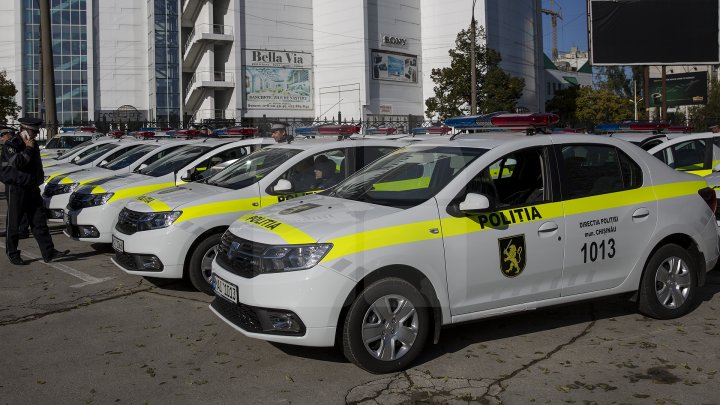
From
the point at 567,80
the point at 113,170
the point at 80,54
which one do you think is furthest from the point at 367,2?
the point at 113,170

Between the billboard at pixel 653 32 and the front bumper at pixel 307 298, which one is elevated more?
the billboard at pixel 653 32

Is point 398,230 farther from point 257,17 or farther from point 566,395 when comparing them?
point 257,17

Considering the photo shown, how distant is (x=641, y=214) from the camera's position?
19.2 ft

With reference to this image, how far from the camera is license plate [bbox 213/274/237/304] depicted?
504 centimetres

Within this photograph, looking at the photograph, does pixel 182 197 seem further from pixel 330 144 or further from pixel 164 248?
pixel 330 144

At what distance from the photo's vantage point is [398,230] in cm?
485

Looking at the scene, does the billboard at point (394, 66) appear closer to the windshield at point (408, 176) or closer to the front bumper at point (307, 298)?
the windshield at point (408, 176)

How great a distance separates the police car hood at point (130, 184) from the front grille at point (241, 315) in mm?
4644

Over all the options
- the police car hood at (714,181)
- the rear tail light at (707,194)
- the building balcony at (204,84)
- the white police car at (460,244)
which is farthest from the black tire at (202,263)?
the building balcony at (204,84)

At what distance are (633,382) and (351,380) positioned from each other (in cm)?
191

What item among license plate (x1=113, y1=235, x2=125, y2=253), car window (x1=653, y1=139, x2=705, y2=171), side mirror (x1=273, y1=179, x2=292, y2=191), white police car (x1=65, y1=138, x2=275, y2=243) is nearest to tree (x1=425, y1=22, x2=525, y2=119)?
car window (x1=653, y1=139, x2=705, y2=171)

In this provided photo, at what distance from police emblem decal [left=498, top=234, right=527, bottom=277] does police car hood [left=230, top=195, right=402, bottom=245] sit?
87cm

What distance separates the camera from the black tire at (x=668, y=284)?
5988mm

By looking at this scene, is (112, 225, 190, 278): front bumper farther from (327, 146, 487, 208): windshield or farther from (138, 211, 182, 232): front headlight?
(327, 146, 487, 208): windshield
